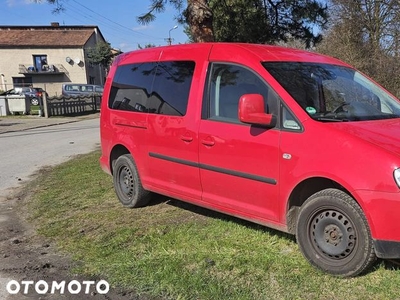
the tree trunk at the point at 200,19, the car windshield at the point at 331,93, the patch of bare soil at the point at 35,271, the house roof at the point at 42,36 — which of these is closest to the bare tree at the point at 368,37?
the tree trunk at the point at 200,19

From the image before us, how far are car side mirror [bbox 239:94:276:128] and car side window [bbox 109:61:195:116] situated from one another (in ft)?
3.39


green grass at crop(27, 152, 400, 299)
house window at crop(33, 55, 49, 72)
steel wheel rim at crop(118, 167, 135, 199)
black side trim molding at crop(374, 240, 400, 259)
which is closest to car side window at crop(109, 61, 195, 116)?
steel wheel rim at crop(118, 167, 135, 199)

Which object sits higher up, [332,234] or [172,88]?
[172,88]

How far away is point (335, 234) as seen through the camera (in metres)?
3.53

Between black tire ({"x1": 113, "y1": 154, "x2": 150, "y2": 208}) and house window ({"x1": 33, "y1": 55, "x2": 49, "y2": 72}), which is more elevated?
house window ({"x1": 33, "y1": 55, "x2": 49, "y2": 72})

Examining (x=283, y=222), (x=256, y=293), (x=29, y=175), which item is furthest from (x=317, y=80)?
(x=29, y=175)

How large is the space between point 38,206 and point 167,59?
9.41ft

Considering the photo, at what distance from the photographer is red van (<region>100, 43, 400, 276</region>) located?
332 cm

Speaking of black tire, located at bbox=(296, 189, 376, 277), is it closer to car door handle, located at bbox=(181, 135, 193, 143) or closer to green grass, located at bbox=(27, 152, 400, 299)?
green grass, located at bbox=(27, 152, 400, 299)

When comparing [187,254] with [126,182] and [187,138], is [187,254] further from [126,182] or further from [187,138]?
[126,182]

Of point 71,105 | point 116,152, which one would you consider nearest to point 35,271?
point 116,152

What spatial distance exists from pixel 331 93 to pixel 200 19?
4.65 metres

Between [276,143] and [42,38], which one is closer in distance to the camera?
[276,143]

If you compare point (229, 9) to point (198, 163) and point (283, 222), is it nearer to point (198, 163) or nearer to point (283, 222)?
point (198, 163)
